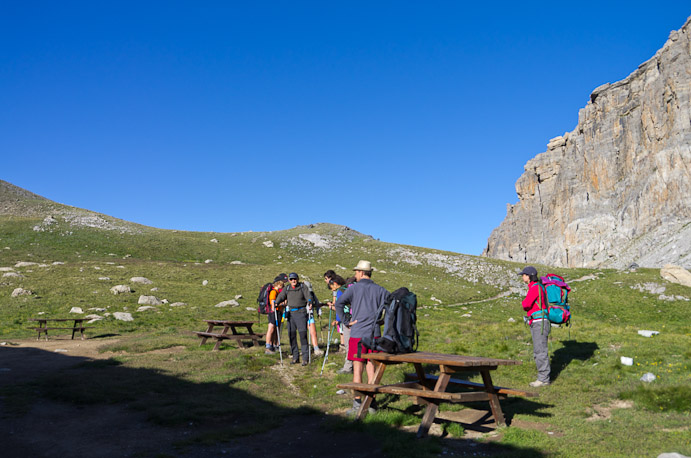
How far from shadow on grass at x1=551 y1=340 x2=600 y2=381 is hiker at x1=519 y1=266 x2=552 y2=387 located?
89 cm

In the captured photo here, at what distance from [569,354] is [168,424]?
1279 cm

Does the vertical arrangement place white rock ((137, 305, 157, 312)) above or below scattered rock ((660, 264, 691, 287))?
below

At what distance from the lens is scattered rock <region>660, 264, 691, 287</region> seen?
41.8 meters

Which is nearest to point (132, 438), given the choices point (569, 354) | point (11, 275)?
point (569, 354)

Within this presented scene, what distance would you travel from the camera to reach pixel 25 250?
5244 centimetres

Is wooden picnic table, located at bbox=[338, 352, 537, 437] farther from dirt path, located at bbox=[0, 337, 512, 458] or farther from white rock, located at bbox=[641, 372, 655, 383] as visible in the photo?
white rock, located at bbox=[641, 372, 655, 383]

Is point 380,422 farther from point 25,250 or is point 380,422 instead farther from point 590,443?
point 25,250

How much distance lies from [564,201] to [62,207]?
147225mm

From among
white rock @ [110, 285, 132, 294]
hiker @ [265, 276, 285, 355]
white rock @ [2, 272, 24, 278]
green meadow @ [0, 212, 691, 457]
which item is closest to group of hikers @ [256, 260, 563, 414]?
green meadow @ [0, 212, 691, 457]

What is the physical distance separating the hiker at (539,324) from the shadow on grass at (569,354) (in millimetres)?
887

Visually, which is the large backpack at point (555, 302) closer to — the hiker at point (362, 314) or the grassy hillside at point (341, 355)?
the grassy hillside at point (341, 355)

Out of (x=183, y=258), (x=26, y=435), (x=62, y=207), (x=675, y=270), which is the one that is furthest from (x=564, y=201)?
(x=26, y=435)

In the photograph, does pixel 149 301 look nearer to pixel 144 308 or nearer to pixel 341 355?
pixel 144 308

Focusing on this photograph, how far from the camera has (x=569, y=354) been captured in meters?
15.3
